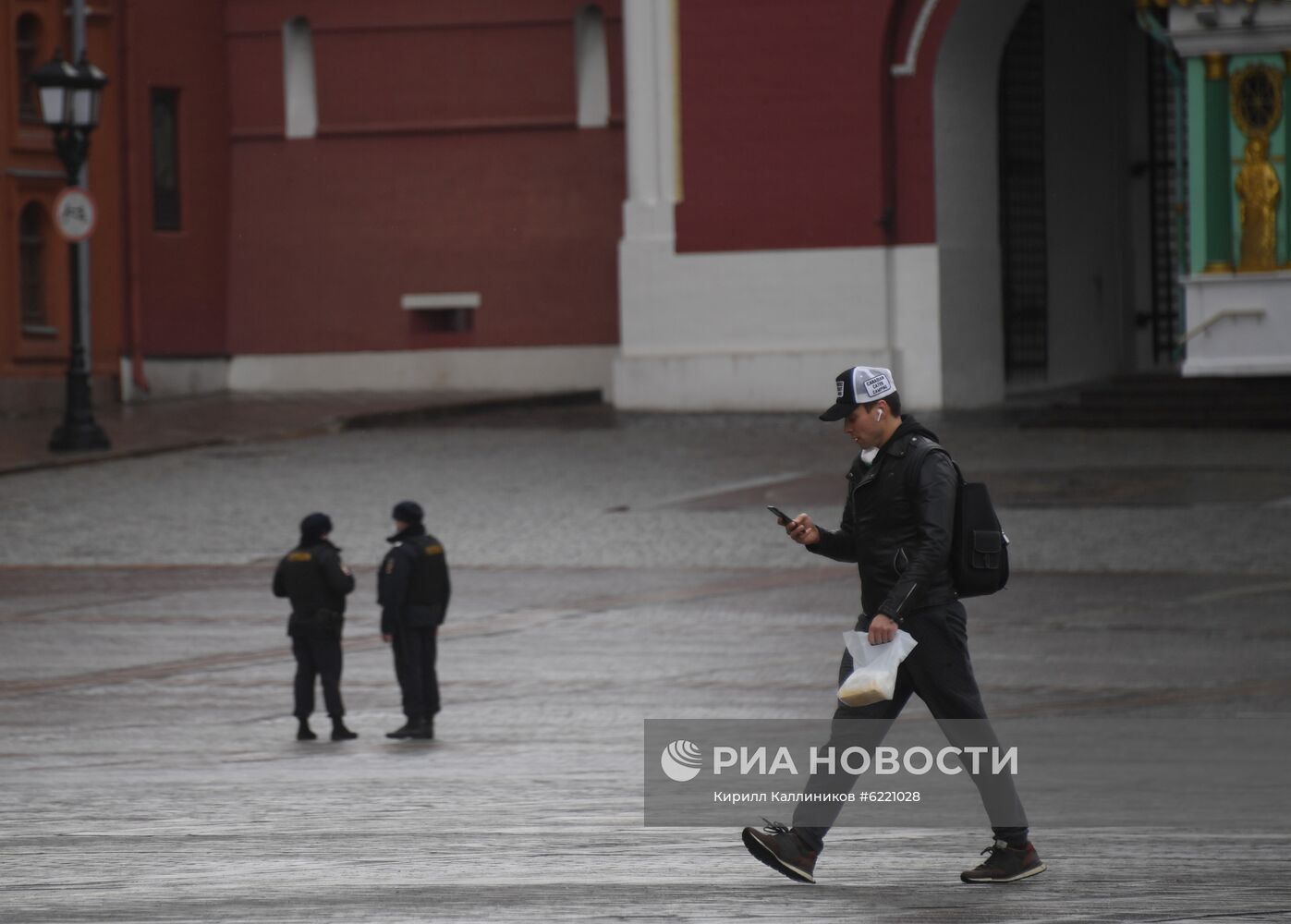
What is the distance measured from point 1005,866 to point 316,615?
20.3 ft

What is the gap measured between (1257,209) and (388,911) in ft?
72.4

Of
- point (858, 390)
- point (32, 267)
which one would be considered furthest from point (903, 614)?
point (32, 267)

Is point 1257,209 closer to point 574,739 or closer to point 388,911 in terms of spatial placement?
point 574,739

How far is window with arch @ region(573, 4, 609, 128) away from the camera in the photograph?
108 ft

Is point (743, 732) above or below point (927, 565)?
below

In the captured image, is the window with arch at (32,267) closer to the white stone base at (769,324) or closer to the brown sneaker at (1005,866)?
the white stone base at (769,324)

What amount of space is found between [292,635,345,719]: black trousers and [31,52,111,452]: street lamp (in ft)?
41.0

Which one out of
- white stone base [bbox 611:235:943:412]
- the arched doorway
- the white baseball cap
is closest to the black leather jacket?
the white baseball cap

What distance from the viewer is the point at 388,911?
6.86 m

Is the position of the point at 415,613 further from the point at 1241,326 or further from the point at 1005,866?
the point at 1241,326

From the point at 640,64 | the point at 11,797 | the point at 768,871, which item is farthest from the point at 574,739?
the point at 640,64

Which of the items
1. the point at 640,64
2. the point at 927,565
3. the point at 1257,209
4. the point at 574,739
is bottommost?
the point at 574,739

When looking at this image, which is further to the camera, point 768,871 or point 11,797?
point 11,797

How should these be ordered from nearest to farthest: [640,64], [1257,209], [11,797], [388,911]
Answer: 1. [388,911]
2. [11,797]
3. [1257,209]
4. [640,64]
